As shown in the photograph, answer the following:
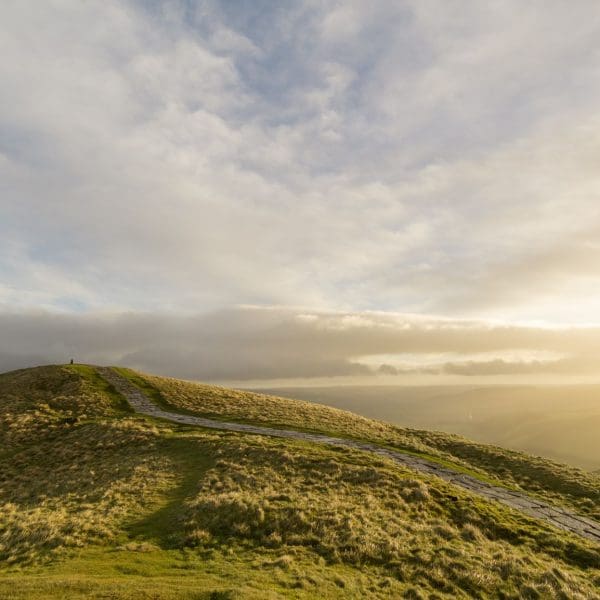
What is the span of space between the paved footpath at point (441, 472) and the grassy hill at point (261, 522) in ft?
6.42

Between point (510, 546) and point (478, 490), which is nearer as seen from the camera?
point (510, 546)

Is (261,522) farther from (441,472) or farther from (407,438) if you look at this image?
(407,438)

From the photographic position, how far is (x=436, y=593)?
1456 centimetres

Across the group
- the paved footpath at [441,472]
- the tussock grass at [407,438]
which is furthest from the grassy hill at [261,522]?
the paved footpath at [441,472]

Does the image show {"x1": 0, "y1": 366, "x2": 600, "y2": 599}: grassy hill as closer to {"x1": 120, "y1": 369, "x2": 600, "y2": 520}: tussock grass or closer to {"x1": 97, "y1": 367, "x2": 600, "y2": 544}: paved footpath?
{"x1": 120, "y1": 369, "x2": 600, "y2": 520}: tussock grass

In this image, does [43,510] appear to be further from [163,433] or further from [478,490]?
[478,490]

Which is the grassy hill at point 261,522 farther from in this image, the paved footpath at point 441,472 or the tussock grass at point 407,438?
the paved footpath at point 441,472

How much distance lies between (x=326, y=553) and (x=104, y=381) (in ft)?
189

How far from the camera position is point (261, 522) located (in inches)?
799

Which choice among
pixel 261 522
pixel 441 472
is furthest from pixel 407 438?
pixel 261 522

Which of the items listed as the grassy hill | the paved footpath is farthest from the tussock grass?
the paved footpath

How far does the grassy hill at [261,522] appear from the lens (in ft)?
48.9

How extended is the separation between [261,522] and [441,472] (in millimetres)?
17262

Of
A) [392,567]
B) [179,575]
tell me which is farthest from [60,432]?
[392,567]
